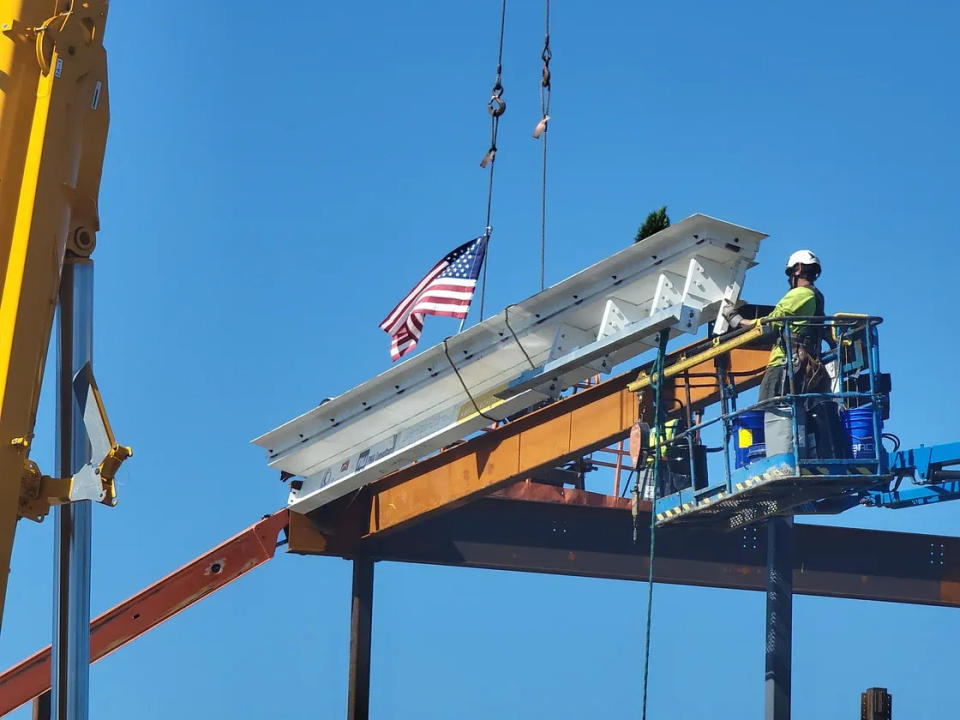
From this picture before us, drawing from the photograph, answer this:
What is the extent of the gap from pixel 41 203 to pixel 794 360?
8064mm

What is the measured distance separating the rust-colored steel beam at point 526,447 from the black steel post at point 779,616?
2568 mm

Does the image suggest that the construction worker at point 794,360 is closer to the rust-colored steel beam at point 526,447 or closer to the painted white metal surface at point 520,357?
the painted white metal surface at point 520,357

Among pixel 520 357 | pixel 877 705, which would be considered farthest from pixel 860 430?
pixel 520 357

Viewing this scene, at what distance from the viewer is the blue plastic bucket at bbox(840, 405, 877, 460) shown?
16.3 metres

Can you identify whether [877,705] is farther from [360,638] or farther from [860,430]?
[360,638]

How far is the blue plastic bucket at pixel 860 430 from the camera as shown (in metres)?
16.3

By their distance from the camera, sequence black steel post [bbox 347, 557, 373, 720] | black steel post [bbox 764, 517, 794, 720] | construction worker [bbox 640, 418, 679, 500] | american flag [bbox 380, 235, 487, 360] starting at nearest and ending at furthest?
construction worker [bbox 640, 418, 679, 500] → american flag [bbox 380, 235, 487, 360] → black steel post [bbox 764, 517, 794, 720] → black steel post [bbox 347, 557, 373, 720]

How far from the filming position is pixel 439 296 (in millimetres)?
17859

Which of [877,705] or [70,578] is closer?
[70,578]

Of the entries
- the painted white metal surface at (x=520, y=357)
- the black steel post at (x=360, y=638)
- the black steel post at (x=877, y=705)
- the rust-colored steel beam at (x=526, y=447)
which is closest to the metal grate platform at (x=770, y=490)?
the rust-colored steel beam at (x=526, y=447)

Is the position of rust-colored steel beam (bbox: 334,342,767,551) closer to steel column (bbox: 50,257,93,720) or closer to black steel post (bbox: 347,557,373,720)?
black steel post (bbox: 347,557,373,720)

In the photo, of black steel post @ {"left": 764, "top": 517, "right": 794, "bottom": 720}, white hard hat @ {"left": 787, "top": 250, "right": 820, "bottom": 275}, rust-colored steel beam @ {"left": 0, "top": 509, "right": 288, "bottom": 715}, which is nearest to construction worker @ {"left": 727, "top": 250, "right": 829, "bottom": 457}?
white hard hat @ {"left": 787, "top": 250, "right": 820, "bottom": 275}

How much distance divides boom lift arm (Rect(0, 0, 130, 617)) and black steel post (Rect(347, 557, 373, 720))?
9810 mm

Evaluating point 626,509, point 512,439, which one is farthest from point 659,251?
point 626,509
